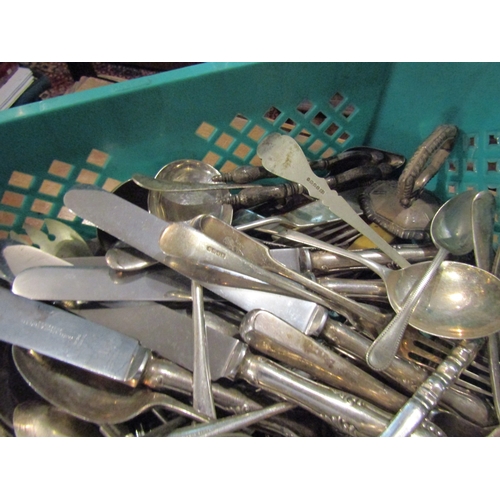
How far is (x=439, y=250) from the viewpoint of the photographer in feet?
1.86

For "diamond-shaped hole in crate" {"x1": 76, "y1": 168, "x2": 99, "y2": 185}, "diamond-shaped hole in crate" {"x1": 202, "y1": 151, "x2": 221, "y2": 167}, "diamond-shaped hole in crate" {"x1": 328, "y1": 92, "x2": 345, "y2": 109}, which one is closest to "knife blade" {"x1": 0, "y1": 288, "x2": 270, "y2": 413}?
"diamond-shaped hole in crate" {"x1": 76, "y1": 168, "x2": 99, "y2": 185}

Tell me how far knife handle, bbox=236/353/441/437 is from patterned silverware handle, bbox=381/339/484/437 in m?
0.01

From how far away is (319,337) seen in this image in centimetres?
54

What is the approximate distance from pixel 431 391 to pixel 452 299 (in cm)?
14

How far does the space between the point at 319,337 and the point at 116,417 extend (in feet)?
0.95

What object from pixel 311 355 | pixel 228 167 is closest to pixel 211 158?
pixel 228 167

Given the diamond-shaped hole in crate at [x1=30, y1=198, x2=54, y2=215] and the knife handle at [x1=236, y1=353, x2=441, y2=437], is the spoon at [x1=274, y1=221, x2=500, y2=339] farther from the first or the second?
the diamond-shaped hole in crate at [x1=30, y1=198, x2=54, y2=215]

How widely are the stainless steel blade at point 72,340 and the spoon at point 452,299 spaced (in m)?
0.36

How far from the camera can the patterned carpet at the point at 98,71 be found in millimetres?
1134

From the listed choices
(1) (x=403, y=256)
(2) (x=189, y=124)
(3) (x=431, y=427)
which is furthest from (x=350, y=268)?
(2) (x=189, y=124)

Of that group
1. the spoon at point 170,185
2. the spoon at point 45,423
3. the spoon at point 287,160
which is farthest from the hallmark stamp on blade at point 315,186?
the spoon at point 45,423

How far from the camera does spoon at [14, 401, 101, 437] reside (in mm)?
490

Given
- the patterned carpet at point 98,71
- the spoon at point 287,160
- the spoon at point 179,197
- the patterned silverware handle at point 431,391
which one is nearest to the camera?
the patterned silverware handle at point 431,391

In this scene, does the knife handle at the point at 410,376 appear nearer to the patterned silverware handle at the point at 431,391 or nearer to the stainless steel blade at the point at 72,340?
the patterned silverware handle at the point at 431,391
